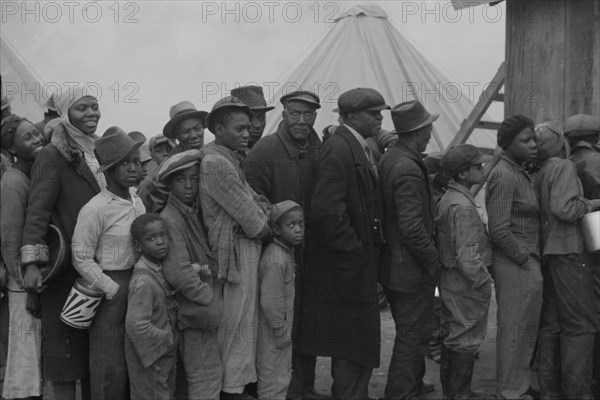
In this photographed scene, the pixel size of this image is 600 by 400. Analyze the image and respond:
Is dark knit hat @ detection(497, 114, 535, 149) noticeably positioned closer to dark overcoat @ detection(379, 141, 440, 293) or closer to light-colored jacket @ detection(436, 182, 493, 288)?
light-colored jacket @ detection(436, 182, 493, 288)

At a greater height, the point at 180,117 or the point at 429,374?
the point at 180,117

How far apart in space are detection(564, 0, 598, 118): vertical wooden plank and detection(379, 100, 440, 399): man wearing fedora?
A: 1.69 meters

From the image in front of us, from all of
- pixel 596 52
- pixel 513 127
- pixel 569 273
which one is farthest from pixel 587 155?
pixel 596 52

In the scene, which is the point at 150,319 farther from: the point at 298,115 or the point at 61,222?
the point at 298,115

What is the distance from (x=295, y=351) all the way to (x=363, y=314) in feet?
1.85

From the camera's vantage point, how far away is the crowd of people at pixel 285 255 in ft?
13.8

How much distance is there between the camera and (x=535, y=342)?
5281mm

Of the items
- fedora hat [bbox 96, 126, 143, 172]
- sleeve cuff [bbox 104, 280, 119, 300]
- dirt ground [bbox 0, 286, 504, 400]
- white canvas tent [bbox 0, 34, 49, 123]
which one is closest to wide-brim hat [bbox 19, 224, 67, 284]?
sleeve cuff [bbox 104, 280, 119, 300]

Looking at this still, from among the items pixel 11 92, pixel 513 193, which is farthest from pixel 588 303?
pixel 11 92

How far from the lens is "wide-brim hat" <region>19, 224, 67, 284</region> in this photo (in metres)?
4.21

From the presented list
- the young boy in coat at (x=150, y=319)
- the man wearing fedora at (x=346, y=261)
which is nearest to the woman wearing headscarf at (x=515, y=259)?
the man wearing fedora at (x=346, y=261)

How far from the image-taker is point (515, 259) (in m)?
4.96

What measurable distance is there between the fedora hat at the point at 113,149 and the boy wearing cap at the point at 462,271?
2042 millimetres

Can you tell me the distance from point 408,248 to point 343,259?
1.46 ft
